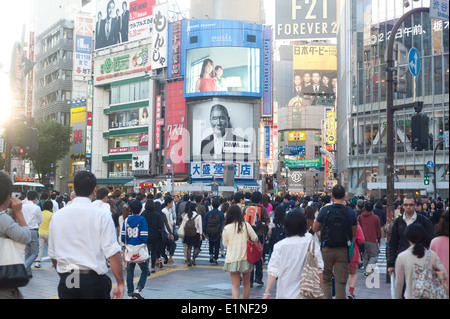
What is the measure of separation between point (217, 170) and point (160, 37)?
58.2 ft

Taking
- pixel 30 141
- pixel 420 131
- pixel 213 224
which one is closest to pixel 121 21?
pixel 30 141

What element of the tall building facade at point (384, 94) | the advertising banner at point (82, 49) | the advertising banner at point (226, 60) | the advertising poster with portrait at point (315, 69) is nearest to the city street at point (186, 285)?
the tall building facade at point (384, 94)

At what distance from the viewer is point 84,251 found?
494 centimetres

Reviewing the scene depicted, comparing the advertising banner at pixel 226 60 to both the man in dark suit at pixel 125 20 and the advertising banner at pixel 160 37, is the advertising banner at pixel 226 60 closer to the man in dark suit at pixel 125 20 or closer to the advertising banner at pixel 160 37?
the advertising banner at pixel 160 37

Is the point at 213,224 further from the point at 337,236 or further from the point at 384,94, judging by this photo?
the point at 384,94

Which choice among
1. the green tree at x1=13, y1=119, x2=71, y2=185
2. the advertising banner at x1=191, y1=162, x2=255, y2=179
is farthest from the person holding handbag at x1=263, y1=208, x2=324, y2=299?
the green tree at x1=13, y1=119, x2=71, y2=185

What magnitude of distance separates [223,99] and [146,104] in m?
10.9

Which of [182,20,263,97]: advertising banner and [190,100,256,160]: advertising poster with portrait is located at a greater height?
[182,20,263,97]: advertising banner

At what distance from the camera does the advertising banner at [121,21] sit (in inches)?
2653

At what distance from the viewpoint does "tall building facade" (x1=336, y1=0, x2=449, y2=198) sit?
45.3 m

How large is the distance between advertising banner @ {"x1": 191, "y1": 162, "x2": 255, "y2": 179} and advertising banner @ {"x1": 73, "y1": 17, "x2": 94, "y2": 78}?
26761 millimetres

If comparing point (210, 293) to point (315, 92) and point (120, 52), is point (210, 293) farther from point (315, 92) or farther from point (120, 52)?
point (315, 92)

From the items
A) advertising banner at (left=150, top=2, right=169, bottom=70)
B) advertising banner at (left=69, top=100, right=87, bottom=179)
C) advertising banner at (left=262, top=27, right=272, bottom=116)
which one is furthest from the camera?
advertising banner at (left=69, top=100, right=87, bottom=179)

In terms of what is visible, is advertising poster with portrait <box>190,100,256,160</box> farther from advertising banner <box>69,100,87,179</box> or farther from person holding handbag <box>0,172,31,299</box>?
person holding handbag <box>0,172,31,299</box>
